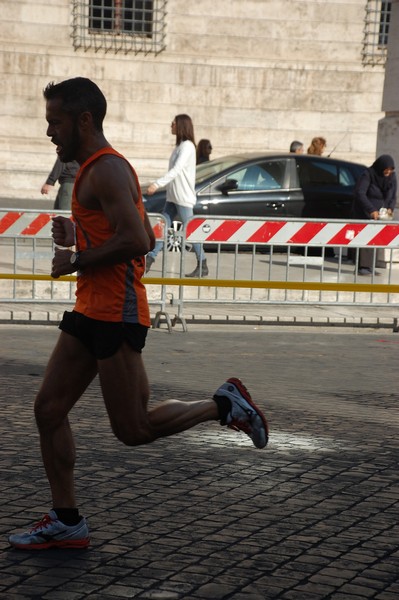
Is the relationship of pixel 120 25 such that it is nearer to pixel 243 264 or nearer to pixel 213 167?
pixel 213 167

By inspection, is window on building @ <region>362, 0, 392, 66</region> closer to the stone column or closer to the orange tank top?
the stone column

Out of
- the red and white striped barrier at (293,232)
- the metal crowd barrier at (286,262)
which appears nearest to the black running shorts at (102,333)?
the metal crowd barrier at (286,262)

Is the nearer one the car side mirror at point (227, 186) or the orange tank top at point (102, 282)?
the orange tank top at point (102, 282)

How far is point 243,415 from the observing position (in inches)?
216

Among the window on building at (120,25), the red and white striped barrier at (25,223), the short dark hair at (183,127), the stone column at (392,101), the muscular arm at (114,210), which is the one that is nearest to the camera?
the muscular arm at (114,210)

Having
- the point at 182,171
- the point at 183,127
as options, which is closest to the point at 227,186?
the point at 182,171

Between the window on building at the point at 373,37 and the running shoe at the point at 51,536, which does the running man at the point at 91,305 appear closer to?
the running shoe at the point at 51,536

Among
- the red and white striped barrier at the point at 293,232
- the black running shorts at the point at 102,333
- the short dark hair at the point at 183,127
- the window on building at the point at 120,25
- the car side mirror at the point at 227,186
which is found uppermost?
the window on building at the point at 120,25

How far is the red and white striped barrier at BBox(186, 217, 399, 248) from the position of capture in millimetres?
13312

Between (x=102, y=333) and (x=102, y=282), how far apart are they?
0.20 metres

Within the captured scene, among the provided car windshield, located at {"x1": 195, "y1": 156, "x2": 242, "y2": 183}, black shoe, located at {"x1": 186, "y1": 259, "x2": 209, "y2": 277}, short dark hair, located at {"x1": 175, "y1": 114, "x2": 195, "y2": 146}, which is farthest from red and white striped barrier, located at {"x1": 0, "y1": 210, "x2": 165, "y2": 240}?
car windshield, located at {"x1": 195, "y1": 156, "x2": 242, "y2": 183}

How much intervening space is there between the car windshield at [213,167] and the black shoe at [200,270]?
15.0 feet

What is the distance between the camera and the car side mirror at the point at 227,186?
18.0m

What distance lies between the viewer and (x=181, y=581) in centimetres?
468
